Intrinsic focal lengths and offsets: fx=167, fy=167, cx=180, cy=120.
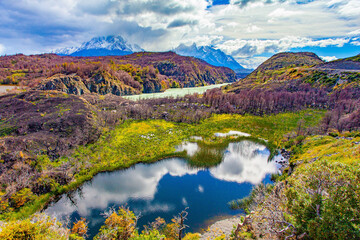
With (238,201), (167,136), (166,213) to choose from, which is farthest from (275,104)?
(166,213)

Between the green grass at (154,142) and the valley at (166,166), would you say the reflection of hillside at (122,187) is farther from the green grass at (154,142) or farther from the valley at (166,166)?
the green grass at (154,142)

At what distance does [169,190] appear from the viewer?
31.4 meters

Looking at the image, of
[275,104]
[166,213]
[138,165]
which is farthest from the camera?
[275,104]

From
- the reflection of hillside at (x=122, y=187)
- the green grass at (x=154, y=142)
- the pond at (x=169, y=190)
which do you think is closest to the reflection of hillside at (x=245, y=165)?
the pond at (x=169, y=190)

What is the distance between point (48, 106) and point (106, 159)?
37186 mm

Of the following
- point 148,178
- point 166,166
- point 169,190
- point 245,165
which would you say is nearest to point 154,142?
point 166,166

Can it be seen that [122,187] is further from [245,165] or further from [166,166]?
[245,165]

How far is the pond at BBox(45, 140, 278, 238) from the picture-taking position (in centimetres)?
2604

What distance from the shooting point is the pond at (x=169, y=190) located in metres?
26.0

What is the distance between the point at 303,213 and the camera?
40.4 ft

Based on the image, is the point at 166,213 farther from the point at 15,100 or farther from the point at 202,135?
the point at 15,100

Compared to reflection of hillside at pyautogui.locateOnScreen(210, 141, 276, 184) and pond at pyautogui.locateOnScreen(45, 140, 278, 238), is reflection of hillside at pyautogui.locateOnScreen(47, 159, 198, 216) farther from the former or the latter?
reflection of hillside at pyautogui.locateOnScreen(210, 141, 276, 184)

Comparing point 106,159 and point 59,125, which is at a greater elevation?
point 59,125

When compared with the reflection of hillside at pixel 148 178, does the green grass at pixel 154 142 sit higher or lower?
higher
